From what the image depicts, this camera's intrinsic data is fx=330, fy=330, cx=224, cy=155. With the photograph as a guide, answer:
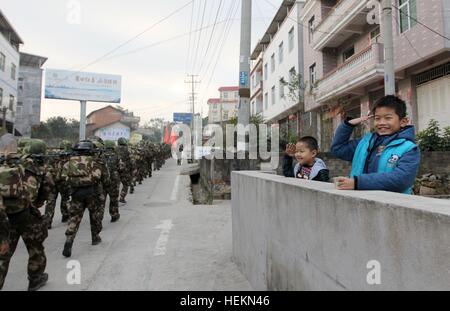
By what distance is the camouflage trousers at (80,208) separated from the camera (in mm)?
4645

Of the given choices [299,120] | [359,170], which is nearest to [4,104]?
[299,120]

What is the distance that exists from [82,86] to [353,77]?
23.0 metres

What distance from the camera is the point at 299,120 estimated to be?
20312 millimetres

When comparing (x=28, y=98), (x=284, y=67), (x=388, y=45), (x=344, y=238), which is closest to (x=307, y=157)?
(x=344, y=238)

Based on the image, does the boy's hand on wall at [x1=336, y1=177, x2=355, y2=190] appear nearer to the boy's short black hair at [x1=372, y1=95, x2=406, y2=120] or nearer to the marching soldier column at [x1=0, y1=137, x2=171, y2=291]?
the boy's short black hair at [x1=372, y1=95, x2=406, y2=120]

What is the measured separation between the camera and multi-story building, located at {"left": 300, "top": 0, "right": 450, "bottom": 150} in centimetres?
984

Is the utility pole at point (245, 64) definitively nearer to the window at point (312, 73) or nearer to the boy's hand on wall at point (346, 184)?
the boy's hand on wall at point (346, 184)

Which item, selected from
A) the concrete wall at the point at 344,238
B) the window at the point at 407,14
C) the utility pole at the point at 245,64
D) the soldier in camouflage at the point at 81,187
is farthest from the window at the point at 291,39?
the concrete wall at the point at 344,238

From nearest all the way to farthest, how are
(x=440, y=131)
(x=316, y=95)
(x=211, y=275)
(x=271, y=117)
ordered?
(x=211, y=275) < (x=440, y=131) < (x=316, y=95) < (x=271, y=117)

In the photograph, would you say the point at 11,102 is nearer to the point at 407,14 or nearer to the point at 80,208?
the point at 80,208

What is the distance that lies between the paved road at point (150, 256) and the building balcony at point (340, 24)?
1025 centimetres

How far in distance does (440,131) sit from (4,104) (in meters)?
30.6

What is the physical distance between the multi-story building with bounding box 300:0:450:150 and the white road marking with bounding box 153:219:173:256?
13.8 feet
